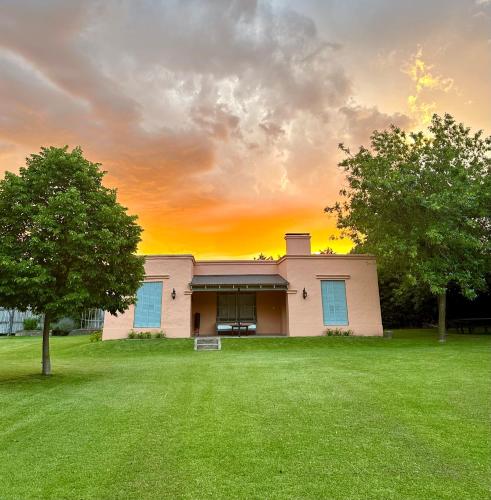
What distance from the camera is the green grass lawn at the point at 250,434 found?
131 inches

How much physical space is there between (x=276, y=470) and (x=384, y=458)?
1193 millimetres

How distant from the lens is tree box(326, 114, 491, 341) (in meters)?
15.8

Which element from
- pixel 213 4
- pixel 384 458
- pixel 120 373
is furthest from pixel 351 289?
pixel 384 458

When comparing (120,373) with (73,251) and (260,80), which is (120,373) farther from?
(260,80)

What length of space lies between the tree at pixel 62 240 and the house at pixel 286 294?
860 cm

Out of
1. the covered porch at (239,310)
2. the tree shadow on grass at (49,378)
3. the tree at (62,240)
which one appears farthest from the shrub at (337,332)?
the tree at (62,240)

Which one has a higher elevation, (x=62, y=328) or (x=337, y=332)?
(x=62, y=328)

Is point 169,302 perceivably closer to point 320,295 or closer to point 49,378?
point 320,295

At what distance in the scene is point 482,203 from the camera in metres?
16.4

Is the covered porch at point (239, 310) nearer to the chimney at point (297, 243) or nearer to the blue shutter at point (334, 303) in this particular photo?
the chimney at point (297, 243)

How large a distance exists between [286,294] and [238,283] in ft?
8.81

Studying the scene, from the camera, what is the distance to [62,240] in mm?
8844

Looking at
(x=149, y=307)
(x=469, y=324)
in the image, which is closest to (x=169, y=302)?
(x=149, y=307)

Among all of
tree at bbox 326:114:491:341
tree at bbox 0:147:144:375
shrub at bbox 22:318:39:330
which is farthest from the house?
shrub at bbox 22:318:39:330
